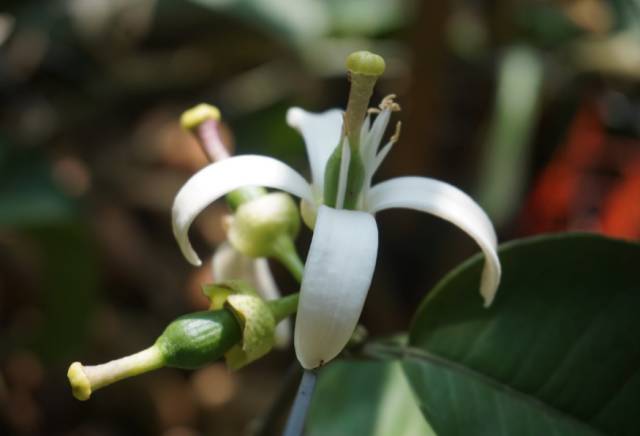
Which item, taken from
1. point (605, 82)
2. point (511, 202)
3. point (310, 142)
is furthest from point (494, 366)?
point (605, 82)

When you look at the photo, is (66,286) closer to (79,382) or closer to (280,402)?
(280,402)

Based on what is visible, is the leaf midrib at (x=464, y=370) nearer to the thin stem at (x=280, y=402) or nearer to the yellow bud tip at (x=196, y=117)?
the thin stem at (x=280, y=402)

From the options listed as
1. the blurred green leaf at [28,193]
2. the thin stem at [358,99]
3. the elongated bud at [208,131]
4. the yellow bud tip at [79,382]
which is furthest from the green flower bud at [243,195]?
the blurred green leaf at [28,193]

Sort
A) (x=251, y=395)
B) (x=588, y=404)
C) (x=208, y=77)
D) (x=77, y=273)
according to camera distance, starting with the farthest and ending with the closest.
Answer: (x=208, y=77), (x=251, y=395), (x=77, y=273), (x=588, y=404)

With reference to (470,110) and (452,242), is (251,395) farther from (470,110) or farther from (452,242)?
(470,110)

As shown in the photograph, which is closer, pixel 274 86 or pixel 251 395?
pixel 251 395

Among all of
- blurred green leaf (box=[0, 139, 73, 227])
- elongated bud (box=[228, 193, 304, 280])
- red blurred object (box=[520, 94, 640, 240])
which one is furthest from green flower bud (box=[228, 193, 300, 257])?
red blurred object (box=[520, 94, 640, 240])

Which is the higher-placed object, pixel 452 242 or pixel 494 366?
pixel 494 366

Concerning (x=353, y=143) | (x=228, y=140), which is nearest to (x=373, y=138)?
(x=353, y=143)
